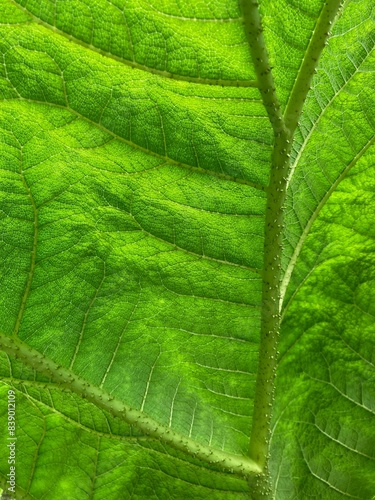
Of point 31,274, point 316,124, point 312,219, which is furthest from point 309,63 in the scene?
point 31,274

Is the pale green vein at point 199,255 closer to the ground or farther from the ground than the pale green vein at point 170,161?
closer to the ground

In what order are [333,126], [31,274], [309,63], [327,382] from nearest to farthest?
[309,63], [31,274], [333,126], [327,382]

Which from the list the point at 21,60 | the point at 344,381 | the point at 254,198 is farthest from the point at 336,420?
the point at 21,60

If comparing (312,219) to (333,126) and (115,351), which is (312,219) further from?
(115,351)

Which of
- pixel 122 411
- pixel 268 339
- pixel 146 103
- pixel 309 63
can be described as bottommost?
pixel 122 411

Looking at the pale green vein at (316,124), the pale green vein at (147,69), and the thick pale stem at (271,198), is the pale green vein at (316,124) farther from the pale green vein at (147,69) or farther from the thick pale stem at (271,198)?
the pale green vein at (147,69)

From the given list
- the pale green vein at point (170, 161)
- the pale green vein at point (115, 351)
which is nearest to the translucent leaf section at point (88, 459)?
the pale green vein at point (115, 351)

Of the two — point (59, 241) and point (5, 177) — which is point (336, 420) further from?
point (5, 177)

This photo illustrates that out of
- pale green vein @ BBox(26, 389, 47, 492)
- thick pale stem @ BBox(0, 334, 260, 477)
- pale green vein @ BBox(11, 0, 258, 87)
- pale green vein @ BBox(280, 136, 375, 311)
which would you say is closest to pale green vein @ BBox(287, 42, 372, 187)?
pale green vein @ BBox(280, 136, 375, 311)
